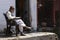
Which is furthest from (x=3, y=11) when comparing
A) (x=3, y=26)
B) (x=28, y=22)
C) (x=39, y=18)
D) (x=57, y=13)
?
(x=57, y=13)

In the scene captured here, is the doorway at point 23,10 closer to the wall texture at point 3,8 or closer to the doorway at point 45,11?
the doorway at point 45,11

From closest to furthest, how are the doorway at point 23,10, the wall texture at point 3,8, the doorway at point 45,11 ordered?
1. the wall texture at point 3,8
2. the doorway at point 23,10
3. the doorway at point 45,11

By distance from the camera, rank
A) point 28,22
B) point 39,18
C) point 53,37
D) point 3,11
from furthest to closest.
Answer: point 39,18, point 28,22, point 3,11, point 53,37

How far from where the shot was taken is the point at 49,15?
16125 millimetres

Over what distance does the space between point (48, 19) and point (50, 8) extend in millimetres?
598

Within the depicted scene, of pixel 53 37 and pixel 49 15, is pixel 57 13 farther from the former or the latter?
pixel 53 37

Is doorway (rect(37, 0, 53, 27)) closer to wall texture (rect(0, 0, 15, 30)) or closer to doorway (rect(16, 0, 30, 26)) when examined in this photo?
doorway (rect(16, 0, 30, 26))

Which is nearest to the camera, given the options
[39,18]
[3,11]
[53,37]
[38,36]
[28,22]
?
[38,36]

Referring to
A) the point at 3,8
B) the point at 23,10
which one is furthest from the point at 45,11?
the point at 3,8

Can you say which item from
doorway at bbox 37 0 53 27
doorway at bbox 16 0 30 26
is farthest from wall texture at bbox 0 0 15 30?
doorway at bbox 37 0 53 27

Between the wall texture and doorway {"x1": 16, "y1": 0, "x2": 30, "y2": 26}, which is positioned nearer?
the wall texture

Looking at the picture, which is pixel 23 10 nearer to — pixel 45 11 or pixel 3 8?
pixel 45 11

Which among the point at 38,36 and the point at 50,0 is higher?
the point at 50,0

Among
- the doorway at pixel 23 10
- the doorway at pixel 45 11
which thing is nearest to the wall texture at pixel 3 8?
the doorway at pixel 23 10
